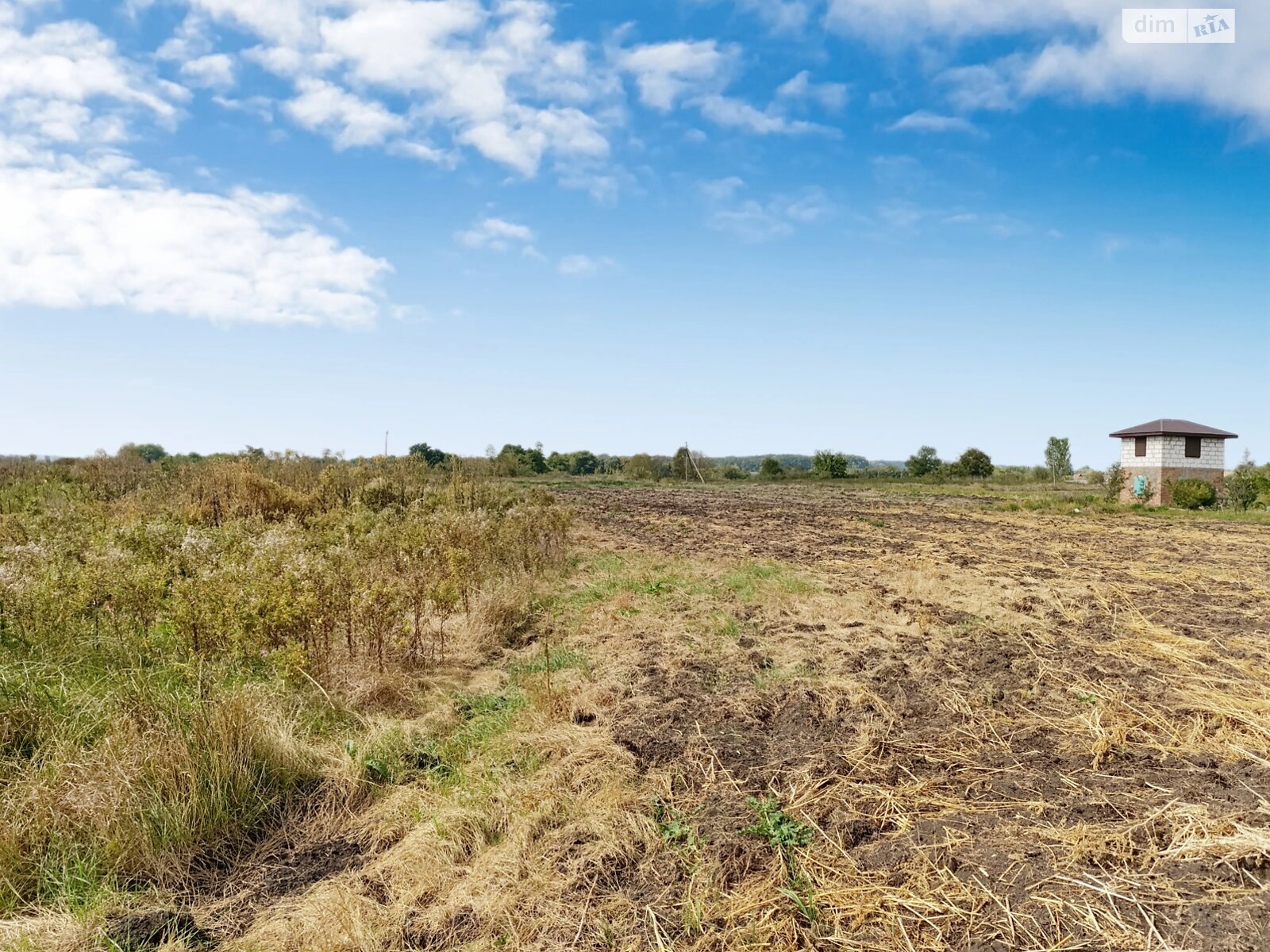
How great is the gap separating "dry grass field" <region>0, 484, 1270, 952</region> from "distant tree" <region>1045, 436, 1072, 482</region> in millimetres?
45459

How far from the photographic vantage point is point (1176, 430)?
97.1ft

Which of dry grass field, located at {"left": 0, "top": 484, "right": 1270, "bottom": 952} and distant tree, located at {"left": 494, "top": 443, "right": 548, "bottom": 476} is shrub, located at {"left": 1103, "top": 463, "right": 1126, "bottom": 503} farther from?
distant tree, located at {"left": 494, "top": 443, "right": 548, "bottom": 476}

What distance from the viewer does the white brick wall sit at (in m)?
29.8

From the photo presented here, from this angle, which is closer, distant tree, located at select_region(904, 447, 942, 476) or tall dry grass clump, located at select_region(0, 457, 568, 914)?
tall dry grass clump, located at select_region(0, 457, 568, 914)

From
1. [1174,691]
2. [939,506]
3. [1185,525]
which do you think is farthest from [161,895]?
[939,506]

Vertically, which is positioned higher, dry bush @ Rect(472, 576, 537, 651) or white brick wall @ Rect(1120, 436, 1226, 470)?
white brick wall @ Rect(1120, 436, 1226, 470)

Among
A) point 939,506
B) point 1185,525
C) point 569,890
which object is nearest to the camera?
point 569,890

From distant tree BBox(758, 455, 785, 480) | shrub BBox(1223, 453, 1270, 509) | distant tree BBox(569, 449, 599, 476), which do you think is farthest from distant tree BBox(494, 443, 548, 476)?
shrub BBox(1223, 453, 1270, 509)

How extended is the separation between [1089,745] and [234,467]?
45.0 ft

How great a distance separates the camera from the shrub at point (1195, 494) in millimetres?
27688

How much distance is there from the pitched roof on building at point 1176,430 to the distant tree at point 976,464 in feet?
64.4

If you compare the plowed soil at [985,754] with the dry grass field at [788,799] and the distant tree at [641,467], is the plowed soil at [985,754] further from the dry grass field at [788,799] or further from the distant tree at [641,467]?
the distant tree at [641,467]

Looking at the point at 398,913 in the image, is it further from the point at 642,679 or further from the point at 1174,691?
the point at 1174,691

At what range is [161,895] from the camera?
3.36 meters
